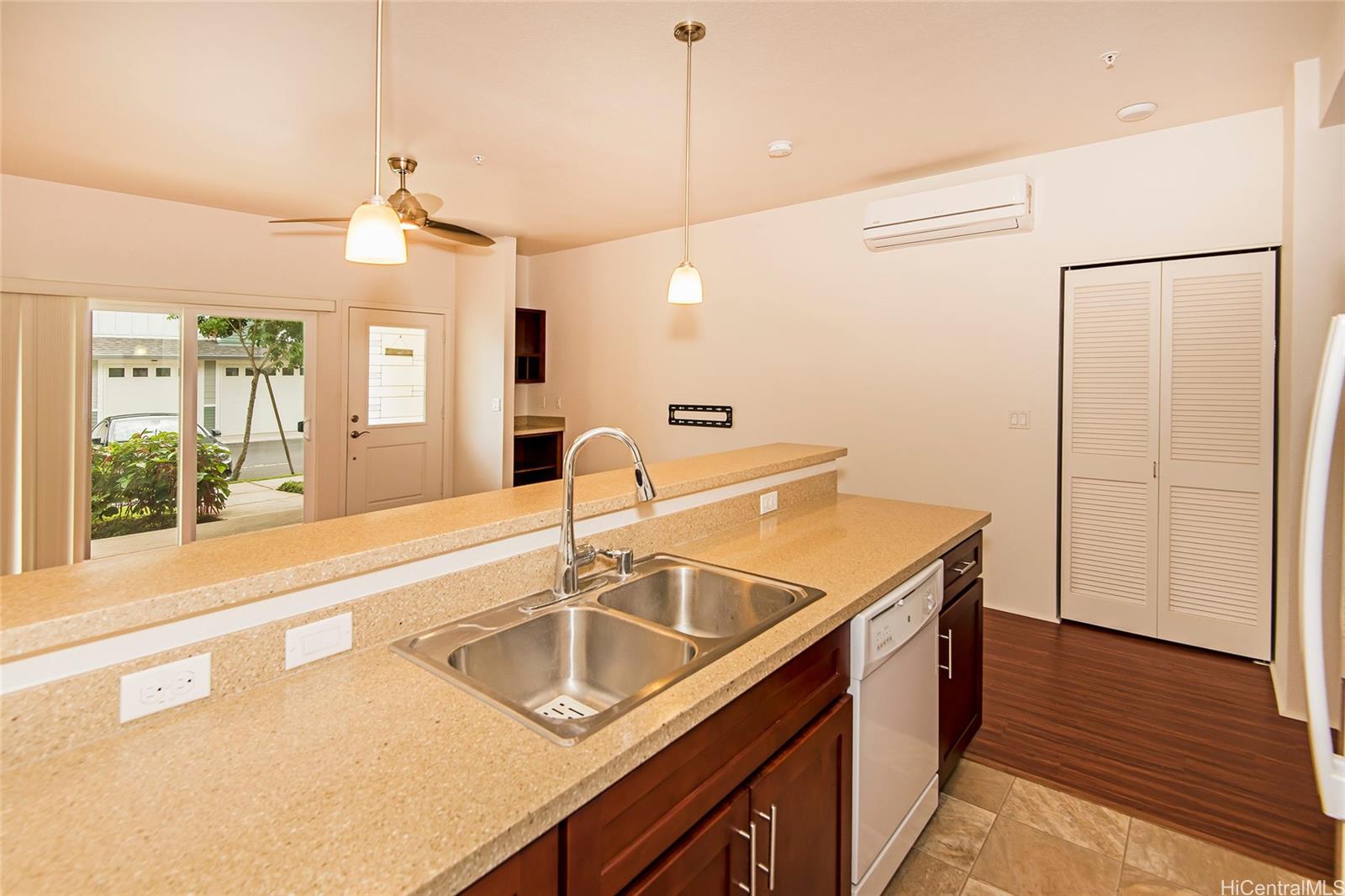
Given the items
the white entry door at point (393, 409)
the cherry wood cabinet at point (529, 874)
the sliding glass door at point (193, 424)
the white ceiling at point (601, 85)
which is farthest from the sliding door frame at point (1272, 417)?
the sliding glass door at point (193, 424)

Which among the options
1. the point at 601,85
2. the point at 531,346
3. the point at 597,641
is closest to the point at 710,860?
the point at 597,641

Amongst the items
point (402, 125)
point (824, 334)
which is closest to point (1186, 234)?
point (824, 334)

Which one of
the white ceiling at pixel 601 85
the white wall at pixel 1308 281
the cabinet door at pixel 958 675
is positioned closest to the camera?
the cabinet door at pixel 958 675

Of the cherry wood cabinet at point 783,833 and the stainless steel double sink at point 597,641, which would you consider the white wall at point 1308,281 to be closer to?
the cherry wood cabinet at point 783,833

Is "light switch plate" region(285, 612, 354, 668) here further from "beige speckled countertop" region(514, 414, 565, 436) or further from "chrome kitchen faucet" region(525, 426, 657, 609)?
"beige speckled countertop" region(514, 414, 565, 436)

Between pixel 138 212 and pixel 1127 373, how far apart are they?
620 centimetres

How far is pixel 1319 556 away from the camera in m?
1.14

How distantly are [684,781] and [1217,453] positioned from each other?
3.48 meters

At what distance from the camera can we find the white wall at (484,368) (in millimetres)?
5781

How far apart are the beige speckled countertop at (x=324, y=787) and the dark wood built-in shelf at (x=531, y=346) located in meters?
5.54

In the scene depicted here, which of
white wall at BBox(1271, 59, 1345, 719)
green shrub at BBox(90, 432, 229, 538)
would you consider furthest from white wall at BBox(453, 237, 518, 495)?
white wall at BBox(1271, 59, 1345, 719)

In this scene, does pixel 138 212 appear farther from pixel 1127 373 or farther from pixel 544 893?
pixel 1127 373

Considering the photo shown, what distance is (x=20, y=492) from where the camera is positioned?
414cm

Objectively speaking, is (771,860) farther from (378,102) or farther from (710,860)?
(378,102)
